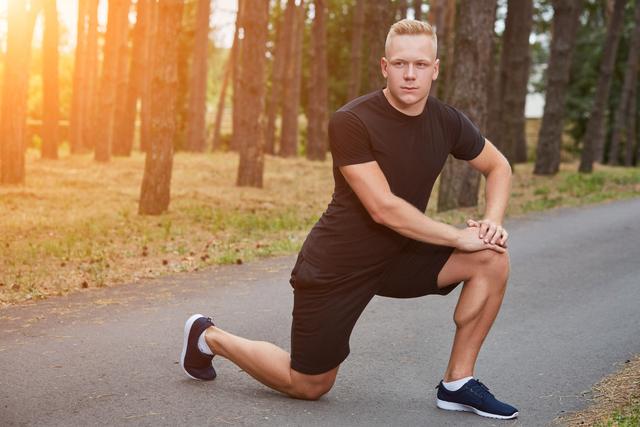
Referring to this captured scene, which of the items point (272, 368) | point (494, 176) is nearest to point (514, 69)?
point (494, 176)

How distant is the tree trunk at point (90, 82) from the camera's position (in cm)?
2986

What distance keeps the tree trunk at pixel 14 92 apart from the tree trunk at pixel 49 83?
9.17 m

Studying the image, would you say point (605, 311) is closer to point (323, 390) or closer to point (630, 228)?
point (323, 390)

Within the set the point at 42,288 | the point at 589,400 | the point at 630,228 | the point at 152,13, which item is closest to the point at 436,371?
the point at 589,400

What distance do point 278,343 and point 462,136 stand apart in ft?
7.69

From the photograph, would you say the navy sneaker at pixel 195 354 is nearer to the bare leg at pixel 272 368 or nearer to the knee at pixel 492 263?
the bare leg at pixel 272 368

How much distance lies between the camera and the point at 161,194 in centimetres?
1527

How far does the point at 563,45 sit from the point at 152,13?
1665cm

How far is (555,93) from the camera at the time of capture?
2636 centimetres

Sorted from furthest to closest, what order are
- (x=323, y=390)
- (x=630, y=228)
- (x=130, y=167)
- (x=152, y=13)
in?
1. (x=152, y=13)
2. (x=130, y=167)
3. (x=630, y=228)
4. (x=323, y=390)

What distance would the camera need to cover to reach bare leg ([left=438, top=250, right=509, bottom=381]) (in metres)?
5.13

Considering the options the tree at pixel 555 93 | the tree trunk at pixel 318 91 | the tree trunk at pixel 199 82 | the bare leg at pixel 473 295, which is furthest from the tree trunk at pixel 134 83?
the bare leg at pixel 473 295

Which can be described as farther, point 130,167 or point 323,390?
point 130,167

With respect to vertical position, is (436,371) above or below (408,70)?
below
